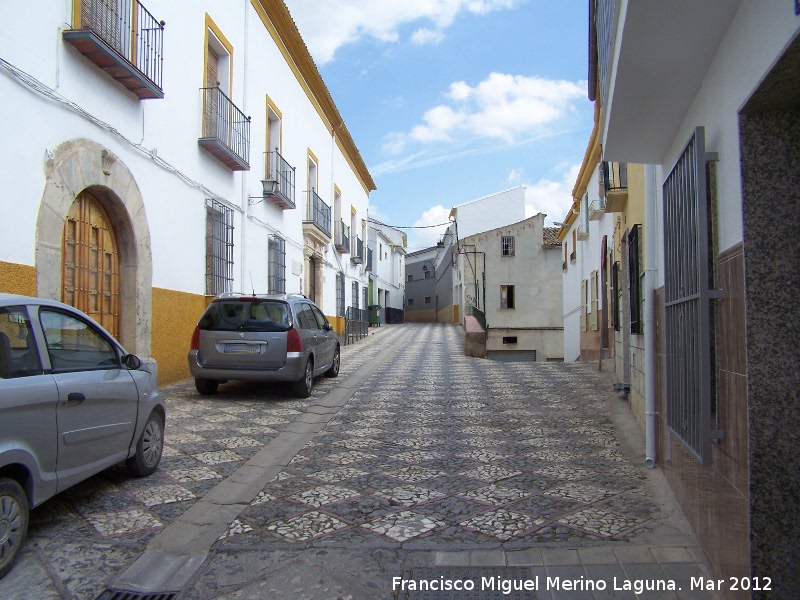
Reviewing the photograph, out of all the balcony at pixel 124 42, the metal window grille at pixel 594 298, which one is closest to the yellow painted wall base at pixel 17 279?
the balcony at pixel 124 42

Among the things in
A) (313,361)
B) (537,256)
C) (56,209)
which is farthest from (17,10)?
(537,256)

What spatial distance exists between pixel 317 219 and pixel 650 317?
14018 millimetres

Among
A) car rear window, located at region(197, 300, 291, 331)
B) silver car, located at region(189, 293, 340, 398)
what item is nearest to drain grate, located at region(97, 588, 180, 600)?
silver car, located at region(189, 293, 340, 398)

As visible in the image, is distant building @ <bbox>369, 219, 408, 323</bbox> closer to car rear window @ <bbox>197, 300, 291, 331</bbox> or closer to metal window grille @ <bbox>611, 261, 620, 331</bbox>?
metal window grille @ <bbox>611, 261, 620, 331</bbox>

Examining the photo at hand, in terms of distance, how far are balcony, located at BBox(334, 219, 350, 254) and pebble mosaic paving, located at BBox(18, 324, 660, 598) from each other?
43.7ft

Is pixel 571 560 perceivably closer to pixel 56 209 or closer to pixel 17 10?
pixel 56 209

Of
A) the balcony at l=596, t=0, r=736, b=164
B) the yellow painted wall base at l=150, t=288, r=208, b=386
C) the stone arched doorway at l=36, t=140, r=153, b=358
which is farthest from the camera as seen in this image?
the yellow painted wall base at l=150, t=288, r=208, b=386

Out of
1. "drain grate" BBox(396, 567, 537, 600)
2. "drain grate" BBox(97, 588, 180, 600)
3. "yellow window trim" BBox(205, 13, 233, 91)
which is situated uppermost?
"yellow window trim" BBox(205, 13, 233, 91)

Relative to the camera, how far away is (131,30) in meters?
7.73

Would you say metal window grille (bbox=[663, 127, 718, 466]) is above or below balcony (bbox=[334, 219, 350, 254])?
below

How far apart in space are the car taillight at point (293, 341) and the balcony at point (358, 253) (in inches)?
632

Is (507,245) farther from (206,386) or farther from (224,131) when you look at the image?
(206,386)

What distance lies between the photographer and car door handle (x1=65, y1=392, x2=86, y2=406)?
350cm

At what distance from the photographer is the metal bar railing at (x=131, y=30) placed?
6.94 meters
